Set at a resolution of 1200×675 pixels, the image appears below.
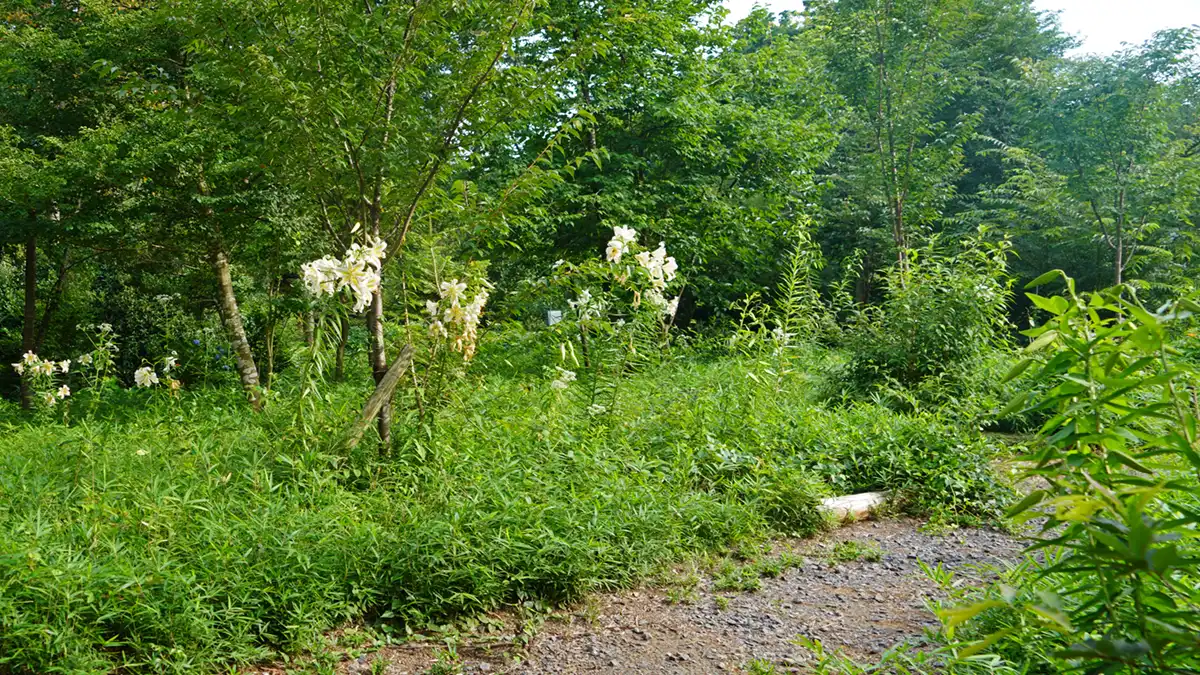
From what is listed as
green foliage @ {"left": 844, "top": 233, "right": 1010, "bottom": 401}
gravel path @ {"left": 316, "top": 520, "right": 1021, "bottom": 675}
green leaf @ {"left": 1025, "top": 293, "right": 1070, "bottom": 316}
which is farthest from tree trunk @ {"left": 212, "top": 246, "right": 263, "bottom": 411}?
green leaf @ {"left": 1025, "top": 293, "right": 1070, "bottom": 316}

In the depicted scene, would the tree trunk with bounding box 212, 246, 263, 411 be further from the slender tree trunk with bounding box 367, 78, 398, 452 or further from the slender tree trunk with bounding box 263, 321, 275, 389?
the slender tree trunk with bounding box 367, 78, 398, 452

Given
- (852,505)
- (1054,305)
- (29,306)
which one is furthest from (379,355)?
(29,306)

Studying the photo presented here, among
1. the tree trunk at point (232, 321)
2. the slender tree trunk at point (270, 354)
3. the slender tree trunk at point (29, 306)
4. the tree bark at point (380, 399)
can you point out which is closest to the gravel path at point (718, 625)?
the tree bark at point (380, 399)

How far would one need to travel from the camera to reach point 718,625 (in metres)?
3.00

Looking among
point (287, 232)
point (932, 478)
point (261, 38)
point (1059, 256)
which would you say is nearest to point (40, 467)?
point (261, 38)

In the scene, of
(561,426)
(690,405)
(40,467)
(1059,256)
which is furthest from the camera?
(1059,256)

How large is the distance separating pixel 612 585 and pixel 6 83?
724 centimetres

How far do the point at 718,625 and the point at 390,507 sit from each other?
61.0 inches

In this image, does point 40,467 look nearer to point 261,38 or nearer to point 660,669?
point 261,38

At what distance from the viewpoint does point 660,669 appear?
2.67 metres

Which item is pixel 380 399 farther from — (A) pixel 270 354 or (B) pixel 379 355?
(A) pixel 270 354

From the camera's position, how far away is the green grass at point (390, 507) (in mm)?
2527

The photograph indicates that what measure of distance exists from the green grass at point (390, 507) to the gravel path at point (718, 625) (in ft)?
0.62

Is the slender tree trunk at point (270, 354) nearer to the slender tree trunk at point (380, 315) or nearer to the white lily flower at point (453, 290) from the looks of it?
the slender tree trunk at point (380, 315)
